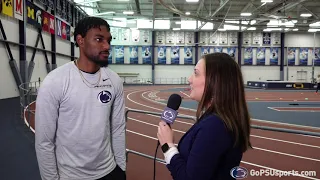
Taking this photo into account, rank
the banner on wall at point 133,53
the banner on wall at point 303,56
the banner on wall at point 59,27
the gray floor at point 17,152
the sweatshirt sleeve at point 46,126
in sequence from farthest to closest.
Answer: the banner on wall at point 303,56 < the banner on wall at point 133,53 < the banner on wall at point 59,27 < the gray floor at point 17,152 < the sweatshirt sleeve at point 46,126

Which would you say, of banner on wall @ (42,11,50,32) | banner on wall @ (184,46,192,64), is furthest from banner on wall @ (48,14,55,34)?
banner on wall @ (184,46,192,64)

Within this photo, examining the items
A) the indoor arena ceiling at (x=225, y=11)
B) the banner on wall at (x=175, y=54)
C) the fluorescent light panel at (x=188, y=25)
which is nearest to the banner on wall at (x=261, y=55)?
the indoor arena ceiling at (x=225, y=11)

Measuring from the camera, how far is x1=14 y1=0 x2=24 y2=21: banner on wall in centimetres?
1558

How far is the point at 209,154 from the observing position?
134cm

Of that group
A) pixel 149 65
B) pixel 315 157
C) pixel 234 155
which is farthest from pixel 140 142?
pixel 149 65

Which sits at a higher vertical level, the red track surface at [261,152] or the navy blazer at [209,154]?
the navy blazer at [209,154]

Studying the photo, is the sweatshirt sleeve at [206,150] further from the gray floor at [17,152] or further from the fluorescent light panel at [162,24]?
the fluorescent light panel at [162,24]

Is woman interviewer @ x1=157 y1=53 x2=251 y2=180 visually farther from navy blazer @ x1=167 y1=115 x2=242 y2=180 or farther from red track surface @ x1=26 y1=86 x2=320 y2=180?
red track surface @ x1=26 y1=86 x2=320 y2=180

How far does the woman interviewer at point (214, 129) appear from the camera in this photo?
136 centimetres

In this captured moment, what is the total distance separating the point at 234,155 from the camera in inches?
57.3

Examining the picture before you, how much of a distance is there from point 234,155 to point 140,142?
17.8 feet

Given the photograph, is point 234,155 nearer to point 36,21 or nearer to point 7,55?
point 7,55

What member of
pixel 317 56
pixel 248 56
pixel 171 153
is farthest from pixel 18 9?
pixel 317 56

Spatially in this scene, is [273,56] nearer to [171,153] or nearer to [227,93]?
[227,93]
